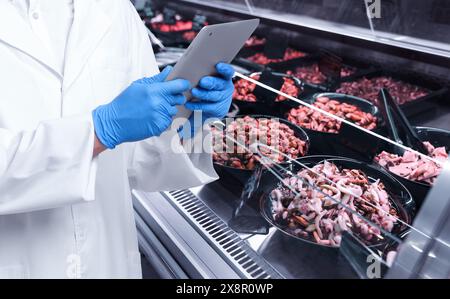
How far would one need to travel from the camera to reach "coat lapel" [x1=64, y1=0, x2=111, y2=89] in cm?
113

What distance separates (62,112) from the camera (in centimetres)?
109

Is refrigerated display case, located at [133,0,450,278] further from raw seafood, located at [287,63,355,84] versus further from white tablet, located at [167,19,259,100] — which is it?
white tablet, located at [167,19,259,100]

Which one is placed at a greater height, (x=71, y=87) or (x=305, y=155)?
(x=71, y=87)

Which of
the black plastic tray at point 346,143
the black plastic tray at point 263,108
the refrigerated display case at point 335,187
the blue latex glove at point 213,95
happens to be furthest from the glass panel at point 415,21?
the blue latex glove at point 213,95

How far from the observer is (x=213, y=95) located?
1123 millimetres

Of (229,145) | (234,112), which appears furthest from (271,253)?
(234,112)

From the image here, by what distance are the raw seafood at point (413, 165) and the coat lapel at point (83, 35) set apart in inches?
41.7

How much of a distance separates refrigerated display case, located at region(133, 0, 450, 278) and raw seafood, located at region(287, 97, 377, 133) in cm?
2

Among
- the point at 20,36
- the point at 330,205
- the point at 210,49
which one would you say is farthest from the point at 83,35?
the point at 330,205
